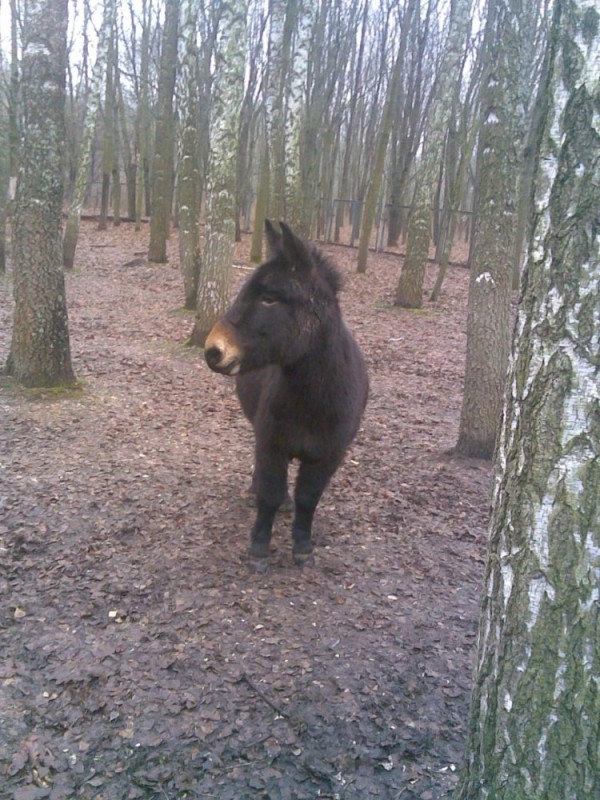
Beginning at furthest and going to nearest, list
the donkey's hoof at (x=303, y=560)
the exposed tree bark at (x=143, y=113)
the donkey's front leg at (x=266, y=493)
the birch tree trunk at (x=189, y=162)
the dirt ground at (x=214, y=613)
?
1. the exposed tree bark at (x=143, y=113)
2. the birch tree trunk at (x=189, y=162)
3. the donkey's hoof at (x=303, y=560)
4. the donkey's front leg at (x=266, y=493)
5. the dirt ground at (x=214, y=613)

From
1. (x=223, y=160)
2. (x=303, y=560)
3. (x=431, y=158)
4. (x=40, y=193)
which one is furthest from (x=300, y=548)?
(x=431, y=158)

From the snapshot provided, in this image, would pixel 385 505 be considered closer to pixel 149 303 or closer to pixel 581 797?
pixel 581 797

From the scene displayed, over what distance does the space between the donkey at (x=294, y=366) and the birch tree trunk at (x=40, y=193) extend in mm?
3729

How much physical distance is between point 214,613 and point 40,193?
5231 millimetres

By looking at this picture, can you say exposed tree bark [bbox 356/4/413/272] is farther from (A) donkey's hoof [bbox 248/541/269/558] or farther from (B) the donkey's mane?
(A) donkey's hoof [bbox 248/541/269/558]

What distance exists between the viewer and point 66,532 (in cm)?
510

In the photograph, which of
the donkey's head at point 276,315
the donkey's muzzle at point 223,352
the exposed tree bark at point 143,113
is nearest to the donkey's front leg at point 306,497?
the donkey's head at point 276,315

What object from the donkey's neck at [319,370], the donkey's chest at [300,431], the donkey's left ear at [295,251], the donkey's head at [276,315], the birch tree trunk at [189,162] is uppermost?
the birch tree trunk at [189,162]

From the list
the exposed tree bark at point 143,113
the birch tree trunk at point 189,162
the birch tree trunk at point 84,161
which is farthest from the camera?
the exposed tree bark at point 143,113

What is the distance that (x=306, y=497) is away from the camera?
4.78 m

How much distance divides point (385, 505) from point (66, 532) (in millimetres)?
2616

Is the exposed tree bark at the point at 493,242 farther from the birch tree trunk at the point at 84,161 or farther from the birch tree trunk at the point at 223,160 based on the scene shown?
the birch tree trunk at the point at 84,161

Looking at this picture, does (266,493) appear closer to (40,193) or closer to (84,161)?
(40,193)

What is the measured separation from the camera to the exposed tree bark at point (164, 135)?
688 inches
